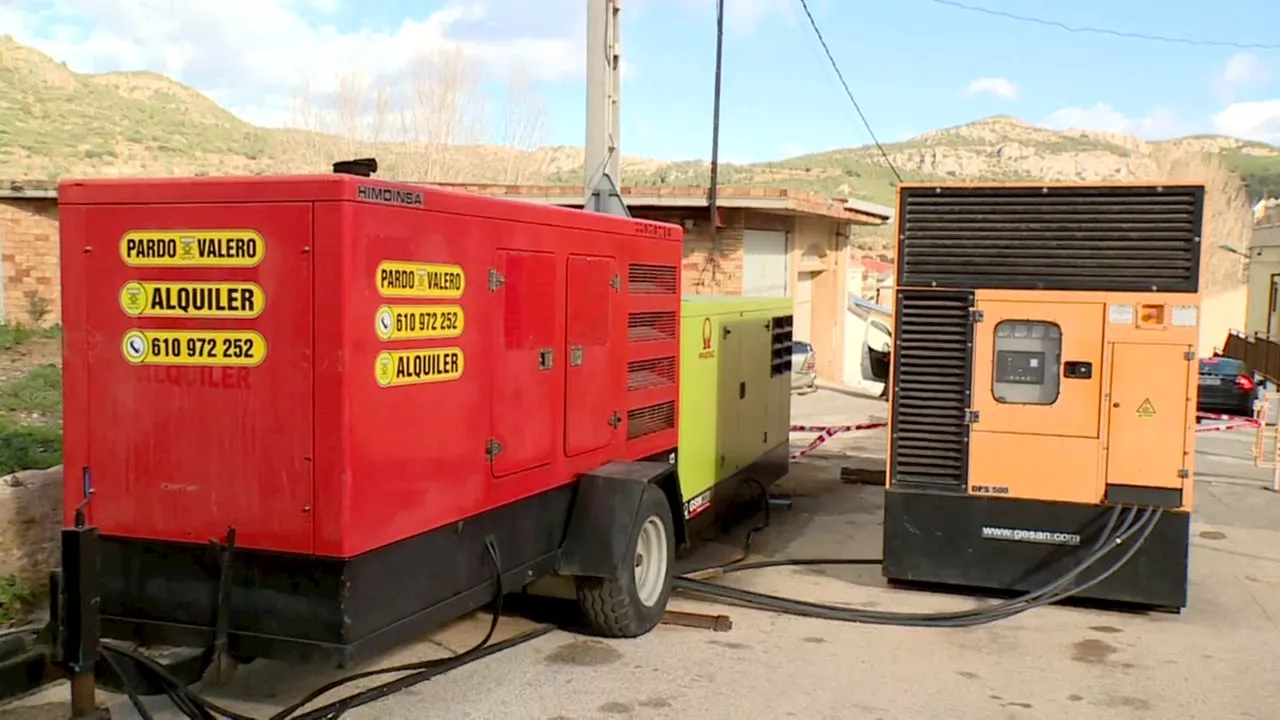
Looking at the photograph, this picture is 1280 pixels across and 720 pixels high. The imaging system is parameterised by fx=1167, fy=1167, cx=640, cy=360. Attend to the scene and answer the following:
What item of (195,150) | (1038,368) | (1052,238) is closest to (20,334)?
(1038,368)

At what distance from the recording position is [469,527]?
553cm

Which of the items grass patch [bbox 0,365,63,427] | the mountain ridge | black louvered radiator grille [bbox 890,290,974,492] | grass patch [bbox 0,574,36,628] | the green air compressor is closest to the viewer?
grass patch [bbox 0,574,36,628]

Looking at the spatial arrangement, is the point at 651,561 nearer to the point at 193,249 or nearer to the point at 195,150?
the point at 193,249

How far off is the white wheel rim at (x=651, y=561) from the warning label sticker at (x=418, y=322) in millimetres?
2133

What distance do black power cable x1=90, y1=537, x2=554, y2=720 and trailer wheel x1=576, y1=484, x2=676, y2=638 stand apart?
0.42m

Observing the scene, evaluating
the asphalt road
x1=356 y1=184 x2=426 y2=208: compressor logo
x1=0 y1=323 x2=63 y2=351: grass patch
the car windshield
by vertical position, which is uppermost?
x1=356 y1=184 x2=426 y2=208: compressor logo

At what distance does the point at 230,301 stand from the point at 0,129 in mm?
45005

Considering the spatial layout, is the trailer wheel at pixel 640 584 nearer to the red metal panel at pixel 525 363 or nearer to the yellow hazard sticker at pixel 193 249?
the red metal panel at pixel 525 363

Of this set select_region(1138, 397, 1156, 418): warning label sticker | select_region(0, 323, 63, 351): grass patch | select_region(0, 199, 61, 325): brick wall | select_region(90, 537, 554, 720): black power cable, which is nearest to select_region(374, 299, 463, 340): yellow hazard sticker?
select_region(90, 537, 554, 720): black power cable

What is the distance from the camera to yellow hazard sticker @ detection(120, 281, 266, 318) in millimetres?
4805

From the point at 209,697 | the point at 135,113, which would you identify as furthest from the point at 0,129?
the point at 209,697

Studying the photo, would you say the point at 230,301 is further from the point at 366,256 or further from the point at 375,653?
the point at 375,653

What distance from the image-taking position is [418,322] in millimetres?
5098

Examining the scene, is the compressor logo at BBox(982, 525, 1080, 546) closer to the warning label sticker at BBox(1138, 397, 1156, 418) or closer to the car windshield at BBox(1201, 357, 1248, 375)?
the warning label sticker at BBox(1138, 397, 1156, 418)
